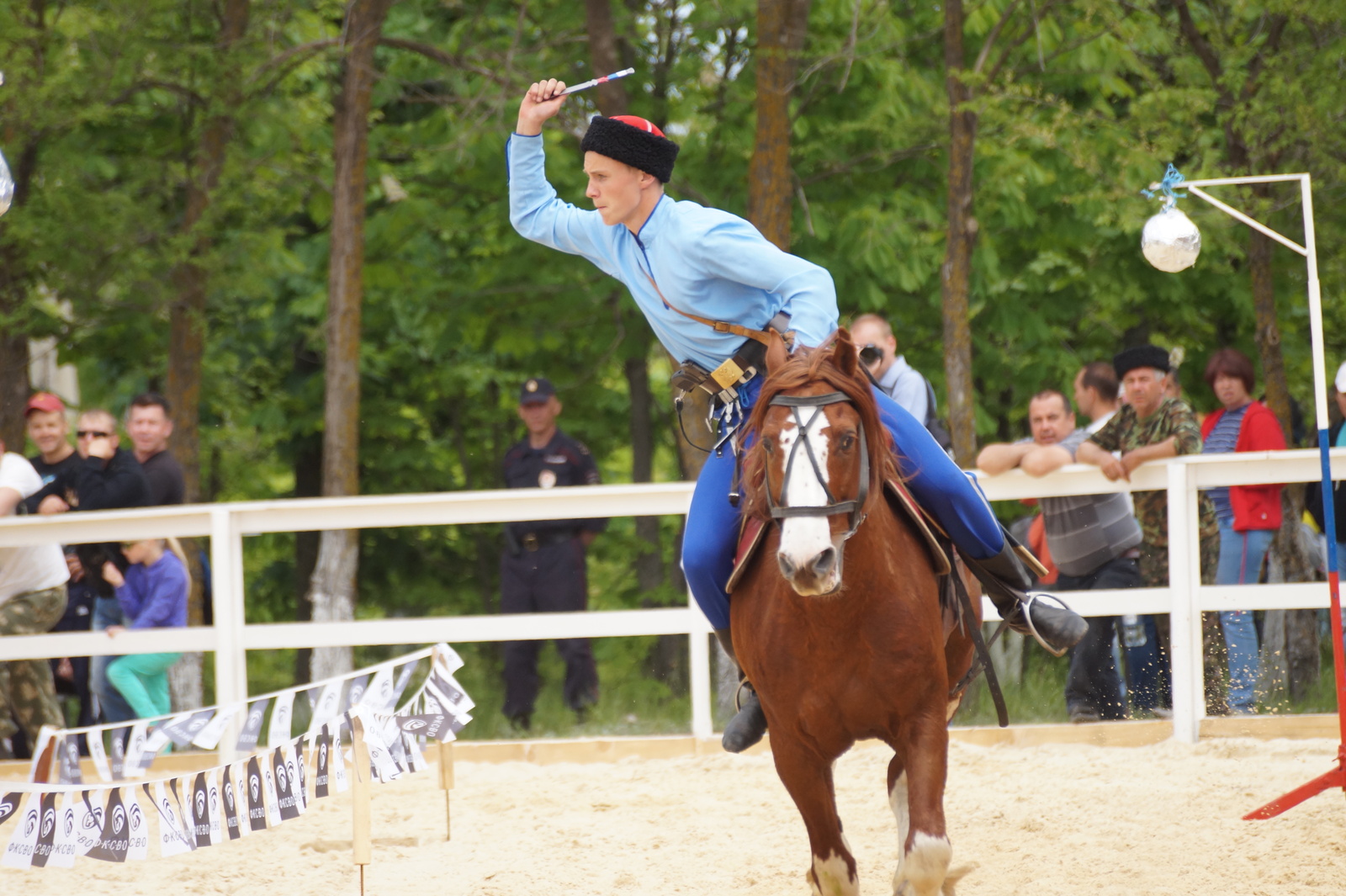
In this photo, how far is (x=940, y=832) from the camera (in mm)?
3994

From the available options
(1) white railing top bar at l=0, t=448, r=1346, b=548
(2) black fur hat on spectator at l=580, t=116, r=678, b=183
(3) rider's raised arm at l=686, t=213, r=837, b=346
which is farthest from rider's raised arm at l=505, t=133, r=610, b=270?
(1) white railing top bar at l=0, t=448, r=1346, b=548

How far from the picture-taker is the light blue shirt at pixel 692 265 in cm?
425

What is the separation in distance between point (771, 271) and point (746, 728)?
1.73m

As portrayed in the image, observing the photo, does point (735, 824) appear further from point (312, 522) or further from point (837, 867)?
point (312, 522)

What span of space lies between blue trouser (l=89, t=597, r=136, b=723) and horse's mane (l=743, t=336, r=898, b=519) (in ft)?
17.5

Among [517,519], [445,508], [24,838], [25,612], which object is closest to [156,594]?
[25,612]

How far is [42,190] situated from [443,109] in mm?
3330

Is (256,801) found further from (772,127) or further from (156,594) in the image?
(772,127)

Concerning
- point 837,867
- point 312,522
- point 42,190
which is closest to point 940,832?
point 837,867

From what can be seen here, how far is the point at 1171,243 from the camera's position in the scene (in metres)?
5.45

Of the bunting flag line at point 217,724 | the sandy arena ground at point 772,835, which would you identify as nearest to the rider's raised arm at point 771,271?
the bunting flag line at point 217,724

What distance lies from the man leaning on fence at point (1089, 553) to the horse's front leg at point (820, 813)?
3492mm

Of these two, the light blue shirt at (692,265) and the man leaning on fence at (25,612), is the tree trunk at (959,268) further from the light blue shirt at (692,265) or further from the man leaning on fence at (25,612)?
the man leaning on fence at (25,612)

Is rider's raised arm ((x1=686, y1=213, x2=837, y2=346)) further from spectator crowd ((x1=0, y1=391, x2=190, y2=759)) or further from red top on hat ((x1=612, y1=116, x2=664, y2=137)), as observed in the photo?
spectator crowd ((x1=0, y1=391, x2=190, y2=759))
